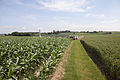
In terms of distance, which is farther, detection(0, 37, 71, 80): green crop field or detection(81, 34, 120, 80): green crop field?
detection(81, 34, 120, 80): green crop field

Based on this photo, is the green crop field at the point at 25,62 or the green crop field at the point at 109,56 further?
the green crop field at the point at 109,56

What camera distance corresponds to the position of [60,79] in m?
4.72

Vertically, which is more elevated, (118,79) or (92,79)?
(118,79)

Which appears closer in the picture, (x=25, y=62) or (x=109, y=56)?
(x=25, y=62)

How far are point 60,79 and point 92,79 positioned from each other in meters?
1.78

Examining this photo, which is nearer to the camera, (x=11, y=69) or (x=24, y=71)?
(x=11, y=69)

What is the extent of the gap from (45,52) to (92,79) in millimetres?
4375

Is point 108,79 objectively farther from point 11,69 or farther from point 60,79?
point 11,69

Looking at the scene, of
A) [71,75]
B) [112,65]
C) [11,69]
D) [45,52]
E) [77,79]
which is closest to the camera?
[11,69]

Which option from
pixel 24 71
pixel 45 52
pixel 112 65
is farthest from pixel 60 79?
pixel 45 52

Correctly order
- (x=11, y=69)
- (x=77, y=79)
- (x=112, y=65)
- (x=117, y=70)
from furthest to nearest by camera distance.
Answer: (x=77, y=79), (x=112, y=65), (x=117, y=70), (x=11, y=69)

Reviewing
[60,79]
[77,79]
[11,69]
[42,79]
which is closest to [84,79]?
[77,79]

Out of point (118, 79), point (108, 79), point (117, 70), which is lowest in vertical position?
point (108, 79)

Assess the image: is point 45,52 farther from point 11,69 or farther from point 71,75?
point 11,69
